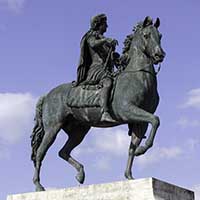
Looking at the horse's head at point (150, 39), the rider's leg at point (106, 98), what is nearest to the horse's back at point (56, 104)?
the rider's leg at point (106, 98)

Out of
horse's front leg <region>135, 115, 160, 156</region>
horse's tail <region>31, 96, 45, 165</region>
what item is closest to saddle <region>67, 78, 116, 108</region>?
horse's tail <region>31, 96, 45, 165</region>

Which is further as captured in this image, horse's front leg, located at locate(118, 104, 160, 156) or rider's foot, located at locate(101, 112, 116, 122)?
rider's foot, located at locate(101, 112, 116, 122)

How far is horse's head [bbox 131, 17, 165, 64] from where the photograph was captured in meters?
13.7

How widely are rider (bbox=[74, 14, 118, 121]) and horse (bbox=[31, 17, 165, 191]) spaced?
0.45 m

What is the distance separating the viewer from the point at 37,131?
616 inches

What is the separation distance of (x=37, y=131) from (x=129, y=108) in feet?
10.1

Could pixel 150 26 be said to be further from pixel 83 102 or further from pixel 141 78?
pixel 83 102

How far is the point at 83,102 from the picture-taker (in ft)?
47.5

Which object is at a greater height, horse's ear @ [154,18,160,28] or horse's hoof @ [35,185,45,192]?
horse's ear @ [154,18,160,28]

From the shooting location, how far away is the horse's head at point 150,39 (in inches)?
539

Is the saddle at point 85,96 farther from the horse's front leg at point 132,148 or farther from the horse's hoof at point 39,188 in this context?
the horse's hoof at point 39,188

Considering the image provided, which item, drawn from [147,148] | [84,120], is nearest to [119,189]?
[147,148]

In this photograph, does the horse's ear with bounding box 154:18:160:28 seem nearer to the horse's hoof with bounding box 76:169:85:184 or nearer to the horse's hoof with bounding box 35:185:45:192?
the horse's hoof with bounding box 76:169:85:184

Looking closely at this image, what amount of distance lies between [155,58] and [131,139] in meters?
1.80
